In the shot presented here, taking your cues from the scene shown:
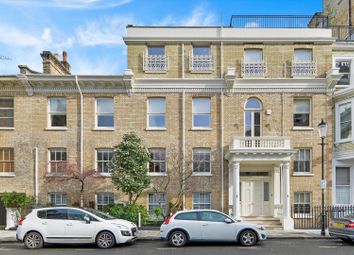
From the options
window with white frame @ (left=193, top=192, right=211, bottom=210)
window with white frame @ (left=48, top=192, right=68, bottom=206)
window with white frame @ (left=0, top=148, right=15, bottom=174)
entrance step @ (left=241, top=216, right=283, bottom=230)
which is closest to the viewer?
entrance step @ (left=241, top=216, right=283, bottom=230)

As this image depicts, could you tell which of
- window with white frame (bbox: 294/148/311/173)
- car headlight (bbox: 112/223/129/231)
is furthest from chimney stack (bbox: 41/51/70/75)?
window with white frame (bbox: 294/148/311/173)

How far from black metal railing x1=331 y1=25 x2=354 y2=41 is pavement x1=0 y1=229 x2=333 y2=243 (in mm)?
14766

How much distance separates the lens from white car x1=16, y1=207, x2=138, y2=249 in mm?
13867

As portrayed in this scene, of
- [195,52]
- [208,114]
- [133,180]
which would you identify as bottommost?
[133,180]

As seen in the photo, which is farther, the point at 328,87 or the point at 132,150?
the point at 328,87

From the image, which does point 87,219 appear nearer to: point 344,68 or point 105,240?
point 105,240

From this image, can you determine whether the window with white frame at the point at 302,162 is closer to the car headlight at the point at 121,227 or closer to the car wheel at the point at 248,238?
the car wheel at the point at 248,238

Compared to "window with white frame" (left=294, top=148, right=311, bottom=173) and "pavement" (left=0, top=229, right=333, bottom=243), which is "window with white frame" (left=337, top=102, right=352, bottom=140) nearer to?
"window with white frame" (left=294, top=148, right=311, bottom=173)

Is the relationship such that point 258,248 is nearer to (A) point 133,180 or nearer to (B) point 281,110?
(A) point 133,180

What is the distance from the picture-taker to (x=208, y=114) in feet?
73.2

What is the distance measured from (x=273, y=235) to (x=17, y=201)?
566 inches

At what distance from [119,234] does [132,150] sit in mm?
6519

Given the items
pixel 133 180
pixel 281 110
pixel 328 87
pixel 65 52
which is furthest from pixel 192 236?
pixel 65 52

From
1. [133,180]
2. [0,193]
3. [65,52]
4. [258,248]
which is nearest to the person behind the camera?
[258,248]
